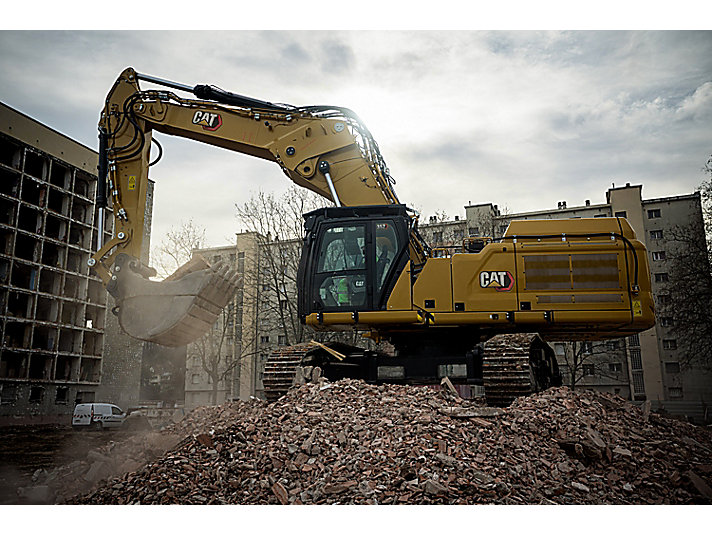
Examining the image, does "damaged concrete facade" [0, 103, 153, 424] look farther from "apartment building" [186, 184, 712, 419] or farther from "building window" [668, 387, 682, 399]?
"building window" [668, 387, 682, 399]

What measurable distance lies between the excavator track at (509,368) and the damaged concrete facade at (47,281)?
711cm

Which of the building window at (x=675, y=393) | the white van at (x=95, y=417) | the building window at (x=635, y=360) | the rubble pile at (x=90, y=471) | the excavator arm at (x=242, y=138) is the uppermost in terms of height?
the excavator arm at (x=242, y=138)

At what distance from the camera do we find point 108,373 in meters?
19.4

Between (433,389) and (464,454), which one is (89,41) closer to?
(433,389)

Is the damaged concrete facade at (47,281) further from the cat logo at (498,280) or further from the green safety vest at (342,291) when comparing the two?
the cat logo at (498,280)

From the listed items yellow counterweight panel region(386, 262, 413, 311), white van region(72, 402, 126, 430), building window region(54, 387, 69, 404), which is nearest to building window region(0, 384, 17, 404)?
building window region(54, 387, 69, 404)

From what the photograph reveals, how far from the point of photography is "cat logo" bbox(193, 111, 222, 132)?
734 cm

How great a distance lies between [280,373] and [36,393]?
1255 cm

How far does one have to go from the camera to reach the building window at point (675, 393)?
18.8m

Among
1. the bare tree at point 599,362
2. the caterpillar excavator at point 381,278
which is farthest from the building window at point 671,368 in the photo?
the caterpillar excavator at point 381,278

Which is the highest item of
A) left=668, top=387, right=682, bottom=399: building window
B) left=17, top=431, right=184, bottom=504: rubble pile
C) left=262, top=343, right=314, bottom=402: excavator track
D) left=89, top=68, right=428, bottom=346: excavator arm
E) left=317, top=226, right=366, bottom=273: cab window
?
left=89, top=68, right=428, bottom=346: excavator arm

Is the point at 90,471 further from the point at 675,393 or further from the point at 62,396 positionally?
the point at 675,393

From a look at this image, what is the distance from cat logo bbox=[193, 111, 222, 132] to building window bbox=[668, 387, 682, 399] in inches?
659

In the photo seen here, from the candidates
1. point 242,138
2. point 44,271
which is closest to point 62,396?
point 44,271
